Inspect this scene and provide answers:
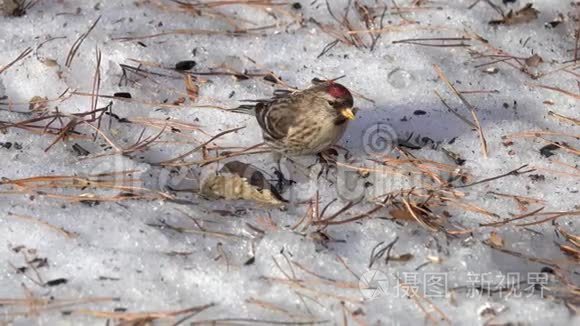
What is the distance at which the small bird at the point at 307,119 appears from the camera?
389 centimetres

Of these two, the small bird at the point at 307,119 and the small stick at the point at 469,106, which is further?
the small stick at the point at 469,106

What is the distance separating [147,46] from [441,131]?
165cm

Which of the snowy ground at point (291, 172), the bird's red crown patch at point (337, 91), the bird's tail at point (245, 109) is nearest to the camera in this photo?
the snowy ground at point (291, 172)

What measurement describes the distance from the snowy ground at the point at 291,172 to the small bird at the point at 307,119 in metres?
0.11

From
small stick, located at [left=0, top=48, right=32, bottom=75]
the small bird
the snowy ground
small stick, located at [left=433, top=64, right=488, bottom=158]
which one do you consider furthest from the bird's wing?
small stick, located at [left=0, top=48, right=32, bottom=75]

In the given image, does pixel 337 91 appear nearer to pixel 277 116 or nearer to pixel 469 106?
pixel 277 116

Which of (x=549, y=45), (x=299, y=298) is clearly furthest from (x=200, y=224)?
(x=549, y=45)

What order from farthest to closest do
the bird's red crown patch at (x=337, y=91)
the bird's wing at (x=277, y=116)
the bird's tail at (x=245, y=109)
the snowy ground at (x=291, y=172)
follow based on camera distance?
the bird's tail at (x=245, y=109)
the bird's wing at (x=277, y=116)
the bird's red crown patch at (x=337, y=91)
the snowy ground at (x=291, y=172)

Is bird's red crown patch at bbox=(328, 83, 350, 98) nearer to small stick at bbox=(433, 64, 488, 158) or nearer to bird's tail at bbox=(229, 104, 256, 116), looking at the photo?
bird's tail at bbox=(229, 104, 256, 116)

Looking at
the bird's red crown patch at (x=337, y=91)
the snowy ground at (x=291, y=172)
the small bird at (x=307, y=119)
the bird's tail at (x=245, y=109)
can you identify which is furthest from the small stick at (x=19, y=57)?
the bird's red crown patch at (x=337, y=91)

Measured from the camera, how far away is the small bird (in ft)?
12.8

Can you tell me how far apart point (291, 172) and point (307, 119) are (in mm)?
308

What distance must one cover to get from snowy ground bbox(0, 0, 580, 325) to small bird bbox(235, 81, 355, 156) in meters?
0.11

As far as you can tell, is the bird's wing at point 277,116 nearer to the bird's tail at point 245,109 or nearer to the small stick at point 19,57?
the bird's tail at point 245,109
